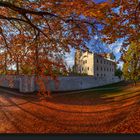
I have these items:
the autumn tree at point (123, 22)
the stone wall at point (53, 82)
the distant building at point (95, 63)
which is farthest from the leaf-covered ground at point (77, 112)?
the autumn tree at point (123, 22)

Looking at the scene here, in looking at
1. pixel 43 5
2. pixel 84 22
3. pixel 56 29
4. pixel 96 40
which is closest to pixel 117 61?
pixel 96 40

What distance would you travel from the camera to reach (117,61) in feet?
12.2

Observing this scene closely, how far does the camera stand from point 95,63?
12.2 feet

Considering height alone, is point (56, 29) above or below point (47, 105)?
above

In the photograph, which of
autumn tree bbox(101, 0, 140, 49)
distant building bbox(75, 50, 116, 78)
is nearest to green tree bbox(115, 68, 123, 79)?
distant building bbox(75, 50, 116, 78)

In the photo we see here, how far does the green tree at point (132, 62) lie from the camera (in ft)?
12.0

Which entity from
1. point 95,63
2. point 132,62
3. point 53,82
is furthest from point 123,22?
point 53,82

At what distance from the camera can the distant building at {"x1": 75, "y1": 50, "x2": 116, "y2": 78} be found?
3.72m

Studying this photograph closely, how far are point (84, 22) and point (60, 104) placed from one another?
3.51 ft

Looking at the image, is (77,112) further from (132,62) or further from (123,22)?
(123,22)

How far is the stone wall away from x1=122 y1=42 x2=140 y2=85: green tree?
0.18m

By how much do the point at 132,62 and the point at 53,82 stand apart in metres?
1.02

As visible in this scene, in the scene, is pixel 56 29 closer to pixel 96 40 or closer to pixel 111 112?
pixel 96 40

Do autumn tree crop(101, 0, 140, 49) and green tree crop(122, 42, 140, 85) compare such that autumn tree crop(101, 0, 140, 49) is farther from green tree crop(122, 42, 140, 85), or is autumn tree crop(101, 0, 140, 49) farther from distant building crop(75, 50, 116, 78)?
distant building crop(75, 50, 116, 78)
